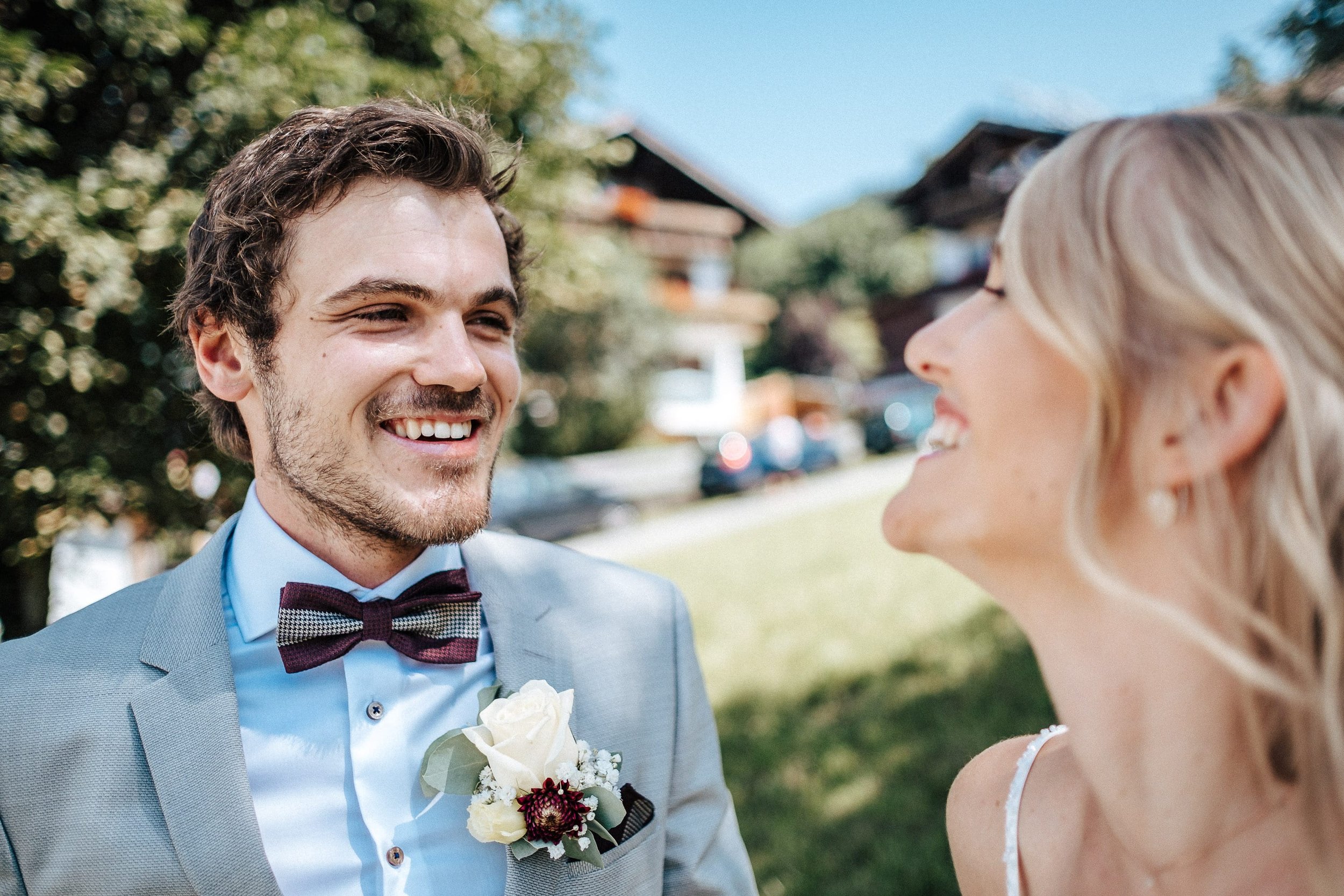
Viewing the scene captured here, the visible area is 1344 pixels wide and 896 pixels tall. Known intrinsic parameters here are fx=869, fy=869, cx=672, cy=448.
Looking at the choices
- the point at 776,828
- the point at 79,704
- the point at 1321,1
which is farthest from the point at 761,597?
the point at 79,704

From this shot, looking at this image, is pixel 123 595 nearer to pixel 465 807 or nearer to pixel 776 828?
pixel 465 807

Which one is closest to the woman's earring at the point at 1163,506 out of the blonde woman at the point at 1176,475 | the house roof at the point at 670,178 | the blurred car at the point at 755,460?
the blonde woman at the point at 1176,475

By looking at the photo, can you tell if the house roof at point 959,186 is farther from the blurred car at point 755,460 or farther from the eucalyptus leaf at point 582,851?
the eucalyptus leaf at point 582,851

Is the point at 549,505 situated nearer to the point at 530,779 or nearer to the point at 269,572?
the point at 269,572

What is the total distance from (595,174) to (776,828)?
13.9 ft

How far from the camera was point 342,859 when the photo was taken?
1703mm

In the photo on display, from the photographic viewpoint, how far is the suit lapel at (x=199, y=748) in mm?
1600

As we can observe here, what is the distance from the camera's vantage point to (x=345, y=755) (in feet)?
5.90

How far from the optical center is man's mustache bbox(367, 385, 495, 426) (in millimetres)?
1954

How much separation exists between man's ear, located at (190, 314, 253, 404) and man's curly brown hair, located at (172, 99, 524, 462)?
2 cm

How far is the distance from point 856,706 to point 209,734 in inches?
169

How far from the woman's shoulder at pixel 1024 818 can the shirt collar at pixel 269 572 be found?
4.25ft

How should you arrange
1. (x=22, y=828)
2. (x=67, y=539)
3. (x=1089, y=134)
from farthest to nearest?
(x=67, y=539), (x=22, y=828), (x=1089, y=134)

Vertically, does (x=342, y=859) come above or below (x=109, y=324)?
below
